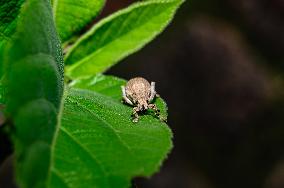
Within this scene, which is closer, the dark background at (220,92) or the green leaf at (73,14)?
the green leaf at (73,14)

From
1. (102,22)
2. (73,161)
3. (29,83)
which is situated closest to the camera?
(29,83)

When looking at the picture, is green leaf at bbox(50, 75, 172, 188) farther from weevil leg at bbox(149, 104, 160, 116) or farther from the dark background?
the dark background

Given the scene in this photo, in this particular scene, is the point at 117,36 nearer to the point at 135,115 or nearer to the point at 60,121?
the point at 135,115

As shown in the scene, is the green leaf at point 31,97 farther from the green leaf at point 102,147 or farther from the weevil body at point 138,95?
the weevil body at point 138,95

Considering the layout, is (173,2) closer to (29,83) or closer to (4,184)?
(29,83)

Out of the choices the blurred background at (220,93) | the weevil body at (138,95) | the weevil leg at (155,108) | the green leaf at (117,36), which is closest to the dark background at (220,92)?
the blurred background at (220,93)

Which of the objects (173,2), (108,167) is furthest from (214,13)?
(108,167)

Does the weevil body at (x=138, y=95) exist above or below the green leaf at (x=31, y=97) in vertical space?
below

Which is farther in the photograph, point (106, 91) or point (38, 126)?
point (106, 91)
